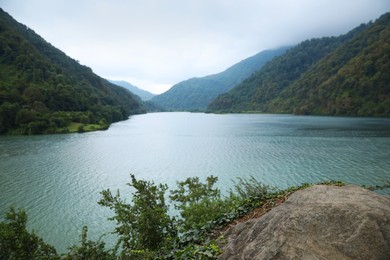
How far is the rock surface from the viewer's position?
241 inches

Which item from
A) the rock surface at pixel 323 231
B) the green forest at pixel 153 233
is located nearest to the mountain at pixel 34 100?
the green forest at pixel 153 233

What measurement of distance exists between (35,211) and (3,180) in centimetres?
1670

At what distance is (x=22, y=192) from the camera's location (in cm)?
3675

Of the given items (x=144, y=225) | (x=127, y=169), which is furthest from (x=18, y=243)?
(x=127, y=169)

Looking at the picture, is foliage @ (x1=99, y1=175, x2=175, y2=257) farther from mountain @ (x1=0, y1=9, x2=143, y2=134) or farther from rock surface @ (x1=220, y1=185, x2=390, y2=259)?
mountain @ (x1=0, y1=9, x2=143, y2=134)

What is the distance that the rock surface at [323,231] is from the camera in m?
6.12

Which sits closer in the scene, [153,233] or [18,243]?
[18,243]

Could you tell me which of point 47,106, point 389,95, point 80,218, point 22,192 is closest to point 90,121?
point 47,106

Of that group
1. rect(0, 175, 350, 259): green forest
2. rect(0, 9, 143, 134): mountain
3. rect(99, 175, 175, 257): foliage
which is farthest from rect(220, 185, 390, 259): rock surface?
rect(0, 9, 143, 134): mountain

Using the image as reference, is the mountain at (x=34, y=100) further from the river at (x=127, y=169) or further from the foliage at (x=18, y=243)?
the foliage at (x=18, y=243)

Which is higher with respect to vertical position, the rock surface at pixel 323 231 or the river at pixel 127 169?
the rock surface at pixel 323 231

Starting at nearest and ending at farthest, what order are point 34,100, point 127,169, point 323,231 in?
point 323,231
point 127,169
point 34,100

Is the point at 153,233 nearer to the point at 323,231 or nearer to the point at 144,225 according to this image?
the point at 144,225

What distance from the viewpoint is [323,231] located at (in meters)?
6.61
